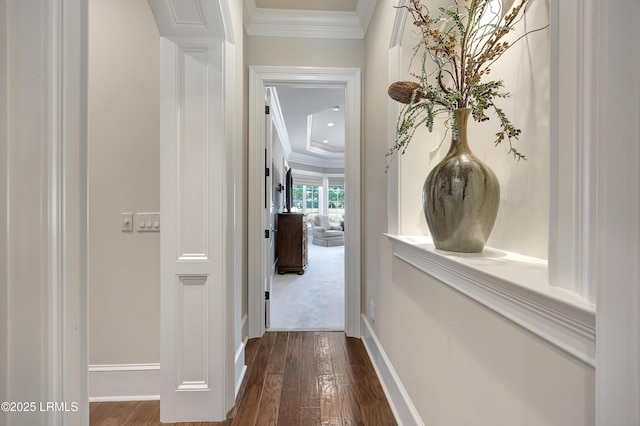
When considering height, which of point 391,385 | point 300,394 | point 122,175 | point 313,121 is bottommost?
point 300,394

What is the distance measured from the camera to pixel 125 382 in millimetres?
1698

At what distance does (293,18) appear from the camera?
2320 mm

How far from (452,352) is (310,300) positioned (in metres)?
2.53

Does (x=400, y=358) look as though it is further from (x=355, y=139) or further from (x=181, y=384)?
(x=355, y=139)

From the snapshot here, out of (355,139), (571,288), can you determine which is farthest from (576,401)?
(355,139)

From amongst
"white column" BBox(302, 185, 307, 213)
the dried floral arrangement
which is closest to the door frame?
the dried floral arrangement

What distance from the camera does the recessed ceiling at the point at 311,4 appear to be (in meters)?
2.21

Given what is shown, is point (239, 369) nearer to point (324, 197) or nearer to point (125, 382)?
point (125, 382)

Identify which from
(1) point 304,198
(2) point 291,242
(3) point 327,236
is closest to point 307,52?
(2) point 291,242

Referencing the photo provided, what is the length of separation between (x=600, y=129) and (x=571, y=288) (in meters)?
0.29

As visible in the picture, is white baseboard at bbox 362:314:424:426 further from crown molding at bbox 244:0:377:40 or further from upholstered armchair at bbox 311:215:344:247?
upholstered armchair at bbox 311:215:344:247

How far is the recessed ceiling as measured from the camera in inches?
86.9

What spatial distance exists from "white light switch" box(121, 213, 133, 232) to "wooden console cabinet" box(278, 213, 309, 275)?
2910 mm

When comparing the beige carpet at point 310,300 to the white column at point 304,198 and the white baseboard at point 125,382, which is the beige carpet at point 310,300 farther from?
the white column at point 304,198
